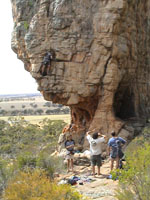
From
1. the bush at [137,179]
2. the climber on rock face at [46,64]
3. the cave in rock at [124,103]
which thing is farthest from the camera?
the cave in rock at [124,103]

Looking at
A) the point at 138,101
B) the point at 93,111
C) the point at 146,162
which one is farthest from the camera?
the point at 138,101

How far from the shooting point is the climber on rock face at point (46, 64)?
12.9m

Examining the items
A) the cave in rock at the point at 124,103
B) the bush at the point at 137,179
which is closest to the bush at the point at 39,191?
the bush at the point at 137,179

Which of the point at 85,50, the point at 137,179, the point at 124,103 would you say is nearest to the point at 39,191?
the point at 137,179

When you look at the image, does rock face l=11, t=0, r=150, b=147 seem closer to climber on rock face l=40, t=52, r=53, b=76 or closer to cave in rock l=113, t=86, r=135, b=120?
climber on rock face l=40, t=52, r=53, b=76

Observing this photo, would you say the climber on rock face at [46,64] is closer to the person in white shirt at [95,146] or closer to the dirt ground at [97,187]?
the person in white shirt at [95,146]

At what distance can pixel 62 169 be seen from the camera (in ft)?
33.8

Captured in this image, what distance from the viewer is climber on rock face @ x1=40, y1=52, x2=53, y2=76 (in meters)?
12.9

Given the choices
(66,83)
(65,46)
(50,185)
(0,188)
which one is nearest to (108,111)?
(66,83)

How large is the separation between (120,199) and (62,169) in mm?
5408

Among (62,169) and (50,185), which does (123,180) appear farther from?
(62,169)

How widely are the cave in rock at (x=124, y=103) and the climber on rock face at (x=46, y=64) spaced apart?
4281 millimetres

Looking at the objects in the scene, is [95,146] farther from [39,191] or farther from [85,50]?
[85,50]

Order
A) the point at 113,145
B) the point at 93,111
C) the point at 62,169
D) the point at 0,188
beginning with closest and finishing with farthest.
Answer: the point at 0,188, the point at 113,145, the point at 62,169, the point at 93,111
